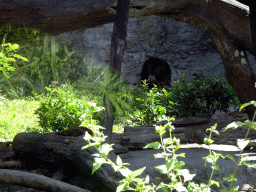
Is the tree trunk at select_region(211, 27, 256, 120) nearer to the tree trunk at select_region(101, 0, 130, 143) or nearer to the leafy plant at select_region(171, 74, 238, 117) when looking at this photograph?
the tree trunk at select_region(101, 0, 130, 143)

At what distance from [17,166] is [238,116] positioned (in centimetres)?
356

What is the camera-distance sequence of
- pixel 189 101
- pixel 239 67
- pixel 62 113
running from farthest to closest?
pixel 189 101
pixel 62 113
pixel 239 67

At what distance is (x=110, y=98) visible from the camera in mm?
3602

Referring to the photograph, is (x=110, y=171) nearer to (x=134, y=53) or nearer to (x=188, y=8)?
(x=188, y=8)

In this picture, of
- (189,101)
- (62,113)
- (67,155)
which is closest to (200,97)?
(189,101)

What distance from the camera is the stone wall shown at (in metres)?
10.1

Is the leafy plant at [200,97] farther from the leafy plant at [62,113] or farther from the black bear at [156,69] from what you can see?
the black bear at [156,69]

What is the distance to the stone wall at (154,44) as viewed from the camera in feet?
33.2

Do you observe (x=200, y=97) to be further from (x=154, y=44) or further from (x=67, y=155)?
(x=154, y=44)

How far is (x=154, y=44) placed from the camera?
10203mm

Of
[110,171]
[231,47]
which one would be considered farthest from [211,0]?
[110,171]

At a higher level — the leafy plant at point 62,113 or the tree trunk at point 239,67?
the tree trunk at point 239,67

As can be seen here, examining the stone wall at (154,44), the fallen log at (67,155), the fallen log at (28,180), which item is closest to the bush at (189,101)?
the fallen log at (67,155)

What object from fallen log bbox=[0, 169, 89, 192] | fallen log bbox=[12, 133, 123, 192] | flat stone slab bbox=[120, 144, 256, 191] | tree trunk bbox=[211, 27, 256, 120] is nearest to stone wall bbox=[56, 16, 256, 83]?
tree trunk bbox=[211, 27, 256, 120]
